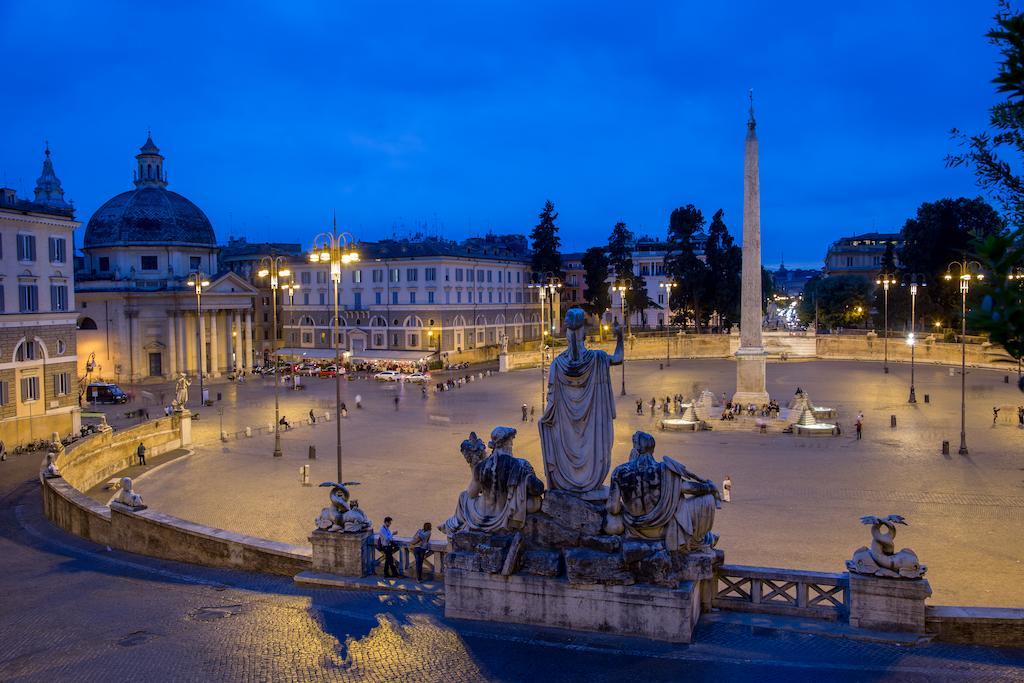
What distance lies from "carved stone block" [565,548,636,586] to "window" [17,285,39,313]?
3114cm

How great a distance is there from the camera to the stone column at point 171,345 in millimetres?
60694

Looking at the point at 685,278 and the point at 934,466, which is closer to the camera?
the point at 934,466

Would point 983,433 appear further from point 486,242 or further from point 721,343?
point 486,242

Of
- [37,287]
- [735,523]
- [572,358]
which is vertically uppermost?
[37,287]

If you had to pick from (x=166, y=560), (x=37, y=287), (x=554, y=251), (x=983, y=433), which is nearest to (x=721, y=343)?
(x=554, y=251)

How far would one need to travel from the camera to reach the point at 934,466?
28.0 metres

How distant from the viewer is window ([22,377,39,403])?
107 ft

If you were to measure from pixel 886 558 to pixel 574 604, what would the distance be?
340 centimetres

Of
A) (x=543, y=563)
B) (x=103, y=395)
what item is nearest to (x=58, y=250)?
(x=103, y=395)

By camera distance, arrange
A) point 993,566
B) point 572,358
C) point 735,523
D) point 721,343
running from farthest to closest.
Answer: point 721,343 < point 735,523 < point 993,566 < point 572,358

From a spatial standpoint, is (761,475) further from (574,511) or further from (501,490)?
(501,490)

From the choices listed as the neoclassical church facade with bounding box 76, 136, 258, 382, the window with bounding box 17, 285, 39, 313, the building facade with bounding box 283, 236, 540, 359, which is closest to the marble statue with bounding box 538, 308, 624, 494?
the window with bounding box 17, 285, 39, 313

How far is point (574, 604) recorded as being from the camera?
9383mm

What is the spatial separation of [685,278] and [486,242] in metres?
27.2
